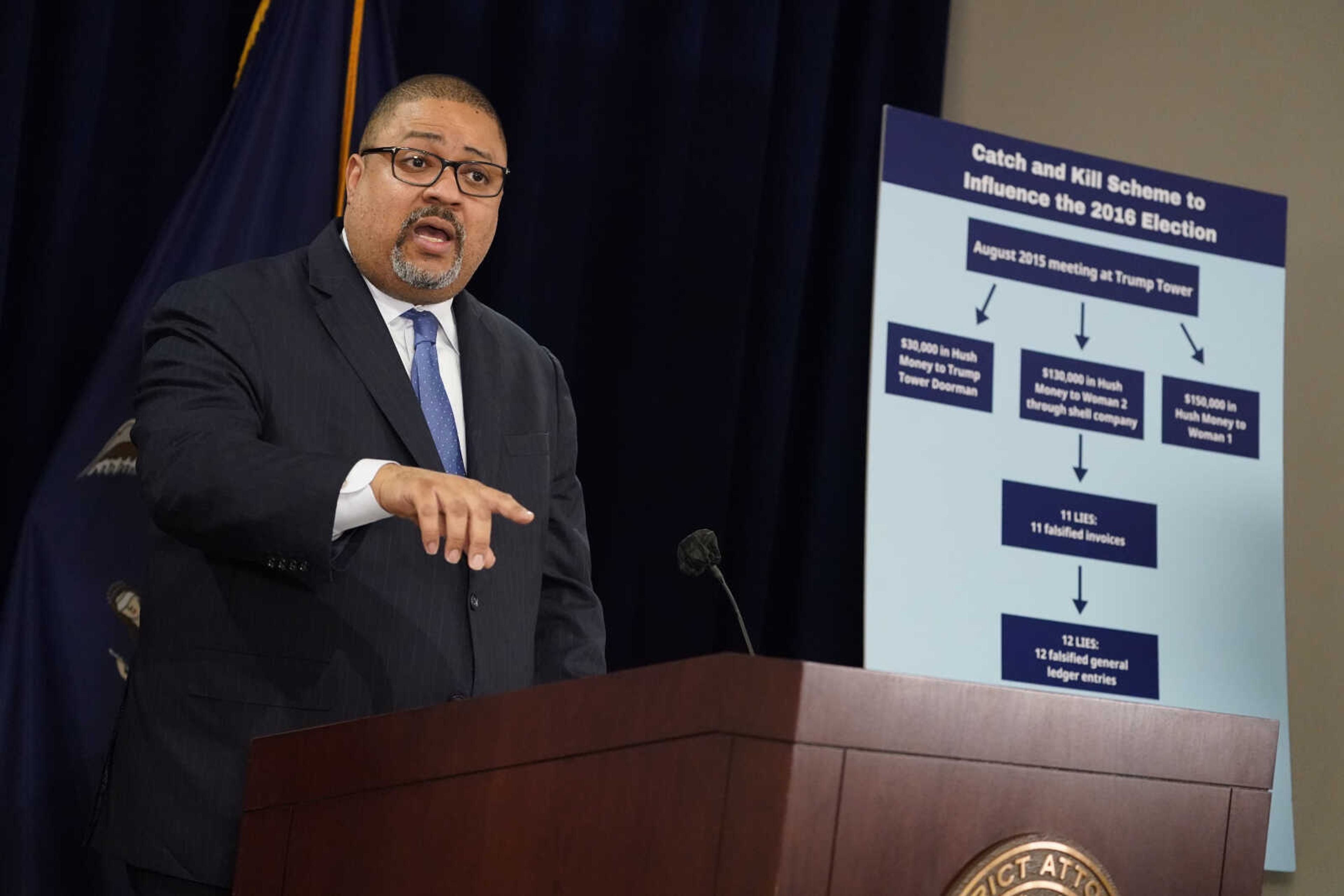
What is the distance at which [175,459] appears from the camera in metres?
1.90

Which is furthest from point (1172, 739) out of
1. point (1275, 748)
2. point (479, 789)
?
point (479, 789)

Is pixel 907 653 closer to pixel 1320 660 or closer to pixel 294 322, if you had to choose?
pixel 1320 660

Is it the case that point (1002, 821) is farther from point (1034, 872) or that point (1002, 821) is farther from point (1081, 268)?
point (1081, 268)

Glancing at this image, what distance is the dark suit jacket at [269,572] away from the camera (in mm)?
1914

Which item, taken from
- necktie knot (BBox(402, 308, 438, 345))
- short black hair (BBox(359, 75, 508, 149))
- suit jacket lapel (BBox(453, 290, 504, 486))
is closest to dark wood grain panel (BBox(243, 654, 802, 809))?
suit jacket lapel (BBox(453, 290, 504, 486))

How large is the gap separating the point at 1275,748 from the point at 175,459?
1266mm

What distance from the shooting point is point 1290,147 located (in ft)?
11.8

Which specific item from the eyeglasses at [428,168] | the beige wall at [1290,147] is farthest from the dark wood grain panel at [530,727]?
the beige wall at [1290,147]

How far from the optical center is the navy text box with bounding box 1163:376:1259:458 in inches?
127

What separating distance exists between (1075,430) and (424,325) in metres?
1.45

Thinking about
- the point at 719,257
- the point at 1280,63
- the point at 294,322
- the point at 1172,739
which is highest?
the point at 1280,63

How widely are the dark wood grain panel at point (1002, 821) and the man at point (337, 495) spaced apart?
62 cm

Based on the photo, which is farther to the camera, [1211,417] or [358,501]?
[1211,417]

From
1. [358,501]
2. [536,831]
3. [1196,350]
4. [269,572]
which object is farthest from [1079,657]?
[536,831]
